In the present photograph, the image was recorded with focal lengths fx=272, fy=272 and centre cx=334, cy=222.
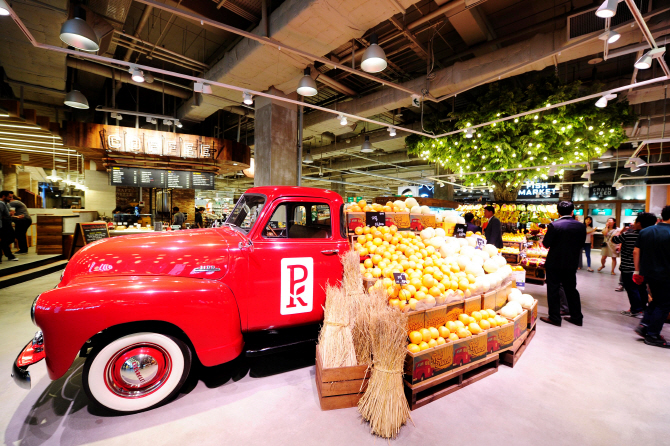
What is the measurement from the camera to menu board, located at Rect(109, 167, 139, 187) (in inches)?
349

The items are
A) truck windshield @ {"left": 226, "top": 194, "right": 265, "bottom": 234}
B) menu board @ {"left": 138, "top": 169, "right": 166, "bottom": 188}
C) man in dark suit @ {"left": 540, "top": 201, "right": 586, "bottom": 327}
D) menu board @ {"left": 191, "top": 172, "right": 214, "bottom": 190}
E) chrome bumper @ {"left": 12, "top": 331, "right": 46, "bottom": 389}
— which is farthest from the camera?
menu board @ {"left": 191, "top": 172, "right": 214, "bottom": 190}

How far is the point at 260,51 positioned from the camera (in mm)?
5043

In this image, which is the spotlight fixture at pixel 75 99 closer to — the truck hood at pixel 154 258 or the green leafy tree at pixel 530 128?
the truck hood at pixel 154 258

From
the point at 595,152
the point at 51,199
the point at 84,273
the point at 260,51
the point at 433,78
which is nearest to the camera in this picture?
the point at 84,273

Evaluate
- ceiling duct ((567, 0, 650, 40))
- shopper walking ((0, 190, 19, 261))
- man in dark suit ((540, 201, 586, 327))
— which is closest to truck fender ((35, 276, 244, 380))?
man in dark suit ((540, 201, 586, 327))

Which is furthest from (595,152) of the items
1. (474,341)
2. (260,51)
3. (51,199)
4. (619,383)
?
(51,199)

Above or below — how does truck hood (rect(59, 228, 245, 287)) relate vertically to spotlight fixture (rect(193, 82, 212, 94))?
below

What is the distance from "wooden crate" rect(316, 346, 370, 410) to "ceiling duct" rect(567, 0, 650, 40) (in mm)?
6072

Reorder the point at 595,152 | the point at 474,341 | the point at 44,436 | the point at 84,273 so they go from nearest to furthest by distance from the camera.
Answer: the point at 44,436, the point at 84,273, the point at 474,341, the point at 595,152

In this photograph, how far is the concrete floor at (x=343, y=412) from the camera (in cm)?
189

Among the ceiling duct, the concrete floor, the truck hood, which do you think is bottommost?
the concrete floor

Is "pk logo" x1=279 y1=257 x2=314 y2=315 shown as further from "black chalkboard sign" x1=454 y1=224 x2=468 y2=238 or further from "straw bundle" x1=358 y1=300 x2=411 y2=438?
"black chalkboard sign" x1=454 y1=224 x2=468 y2=238

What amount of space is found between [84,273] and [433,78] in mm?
7214

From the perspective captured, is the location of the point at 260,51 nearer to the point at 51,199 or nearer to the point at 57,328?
Result: the point at 57,328
